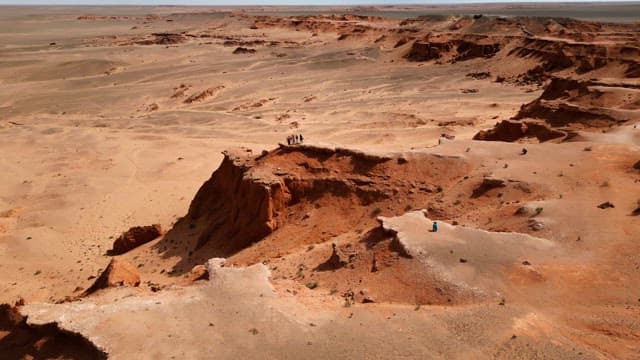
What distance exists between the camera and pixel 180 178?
78.5 ft

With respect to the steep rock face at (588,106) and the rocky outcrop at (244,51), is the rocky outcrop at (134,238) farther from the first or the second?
the rocky outcrop at (244,51)

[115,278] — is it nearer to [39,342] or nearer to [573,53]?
[39,342]

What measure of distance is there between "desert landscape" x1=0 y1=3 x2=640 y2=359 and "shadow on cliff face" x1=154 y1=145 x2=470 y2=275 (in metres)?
0.05

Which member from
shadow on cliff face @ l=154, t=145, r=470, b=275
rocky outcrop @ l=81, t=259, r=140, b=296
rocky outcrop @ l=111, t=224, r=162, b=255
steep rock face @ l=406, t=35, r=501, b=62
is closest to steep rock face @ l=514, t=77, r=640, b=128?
shadow on cliff face @ l=154, t=145, r=470, b=275

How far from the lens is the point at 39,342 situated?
29.9 feet

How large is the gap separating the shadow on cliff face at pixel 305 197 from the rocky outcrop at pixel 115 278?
251cm

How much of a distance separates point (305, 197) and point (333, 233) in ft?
5.57

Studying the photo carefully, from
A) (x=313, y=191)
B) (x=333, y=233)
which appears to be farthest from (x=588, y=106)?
(x=333, y=233)

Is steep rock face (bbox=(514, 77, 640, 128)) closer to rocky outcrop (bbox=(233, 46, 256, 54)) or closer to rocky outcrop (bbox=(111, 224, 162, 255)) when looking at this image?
rocky outcrop (bbox=(111, 224, 162, 255))

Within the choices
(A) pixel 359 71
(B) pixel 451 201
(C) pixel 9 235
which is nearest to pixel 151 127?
(C) pixel 9 235

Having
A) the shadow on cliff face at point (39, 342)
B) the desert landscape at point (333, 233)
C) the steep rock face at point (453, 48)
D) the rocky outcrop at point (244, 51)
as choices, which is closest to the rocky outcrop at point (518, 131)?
the desert landscape at point (333, 233)

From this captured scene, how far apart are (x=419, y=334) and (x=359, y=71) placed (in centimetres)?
4319

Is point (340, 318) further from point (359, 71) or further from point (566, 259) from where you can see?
point (359, 71)

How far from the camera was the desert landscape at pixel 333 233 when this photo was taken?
8.74 m
